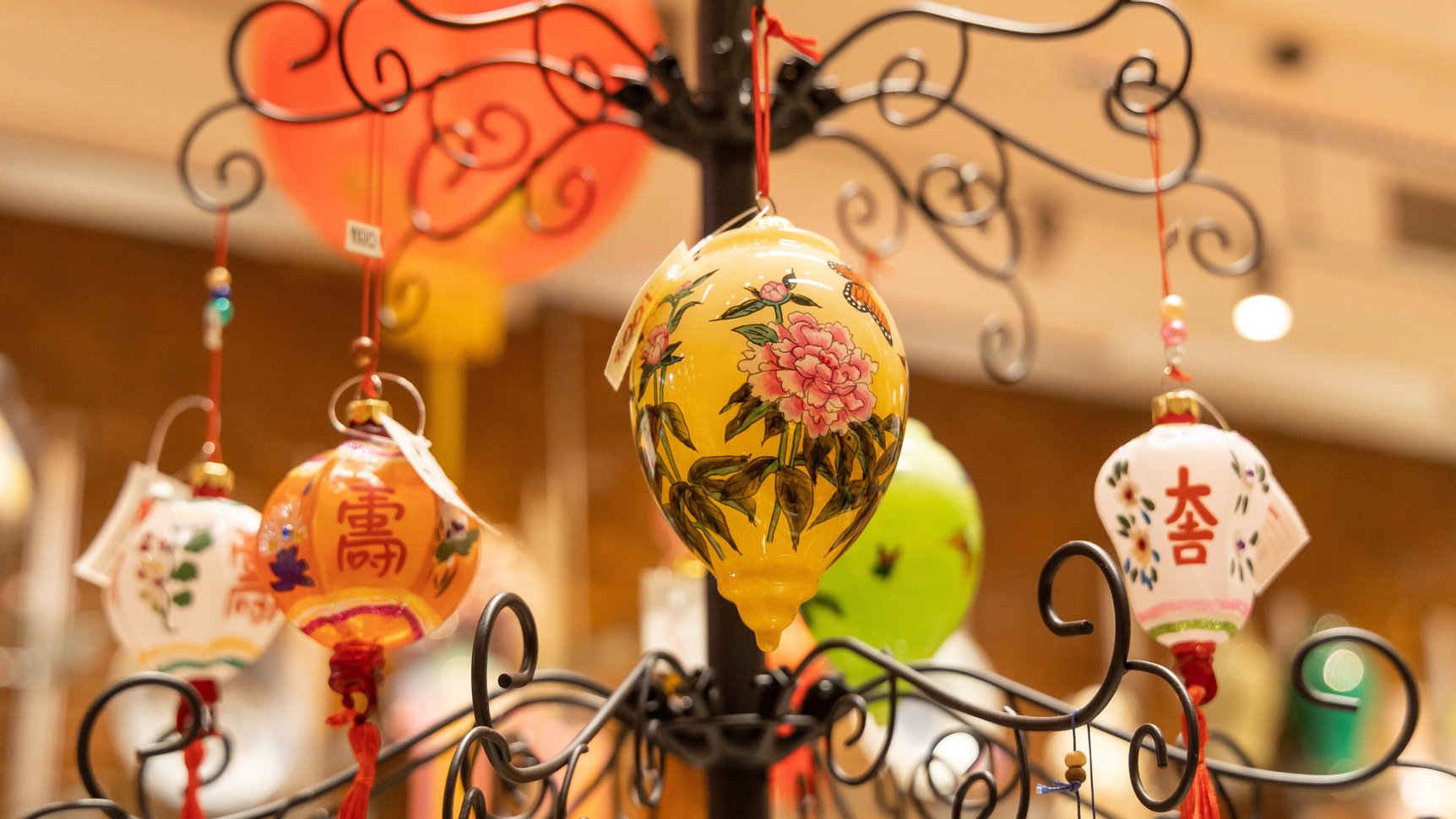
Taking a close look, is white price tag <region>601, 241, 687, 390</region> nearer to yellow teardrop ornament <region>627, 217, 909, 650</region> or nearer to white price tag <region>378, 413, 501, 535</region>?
yellow teardrop ornament <region>627, 217, 909, 650</region>

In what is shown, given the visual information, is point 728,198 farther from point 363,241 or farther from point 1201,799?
point 1201,799

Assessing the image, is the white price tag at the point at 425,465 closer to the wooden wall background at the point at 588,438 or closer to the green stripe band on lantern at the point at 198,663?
the green stripe band on lantern at the point at 198,663

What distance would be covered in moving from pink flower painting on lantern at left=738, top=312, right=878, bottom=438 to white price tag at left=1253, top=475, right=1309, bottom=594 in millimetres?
313

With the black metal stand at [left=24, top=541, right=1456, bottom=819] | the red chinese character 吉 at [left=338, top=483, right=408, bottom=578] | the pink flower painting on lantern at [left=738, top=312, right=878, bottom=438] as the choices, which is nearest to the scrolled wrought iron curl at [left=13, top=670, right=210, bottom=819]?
the black metal stand at [left=24, top=541, right=1456, bottom=819]

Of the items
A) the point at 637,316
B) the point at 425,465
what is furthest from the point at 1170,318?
the point at 425,465

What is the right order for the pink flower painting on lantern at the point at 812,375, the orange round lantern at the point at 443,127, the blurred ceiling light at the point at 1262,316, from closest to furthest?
the pink flower painting on lantern at the point at 812,375 < the orange round lantern at the point at 443,127 < the blurred ceiling light at the point at 1262,316

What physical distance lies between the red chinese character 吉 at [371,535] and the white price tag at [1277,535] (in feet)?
1.64

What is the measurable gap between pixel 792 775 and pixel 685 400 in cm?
72

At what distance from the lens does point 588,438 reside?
12.4 feet

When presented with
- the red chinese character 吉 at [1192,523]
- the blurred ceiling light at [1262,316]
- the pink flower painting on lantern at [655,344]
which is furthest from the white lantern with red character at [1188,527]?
the blurred ceiling light at [1262,316]

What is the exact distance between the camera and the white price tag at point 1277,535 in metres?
0.89

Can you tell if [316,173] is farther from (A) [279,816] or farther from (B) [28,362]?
(B) [28,362]

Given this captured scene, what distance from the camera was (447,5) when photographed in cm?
121

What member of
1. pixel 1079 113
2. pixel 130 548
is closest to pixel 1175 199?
pixel 1079 113
